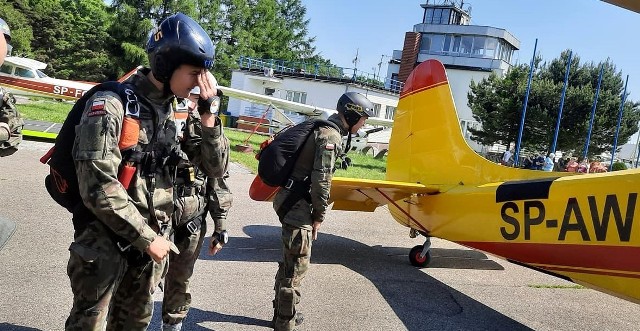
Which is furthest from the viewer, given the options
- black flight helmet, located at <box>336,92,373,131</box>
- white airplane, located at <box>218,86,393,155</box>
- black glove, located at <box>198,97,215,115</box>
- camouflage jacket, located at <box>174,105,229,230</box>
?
white airplane, located at <box>218,86,393,155</box>

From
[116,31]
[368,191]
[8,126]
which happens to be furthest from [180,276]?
[116,31]

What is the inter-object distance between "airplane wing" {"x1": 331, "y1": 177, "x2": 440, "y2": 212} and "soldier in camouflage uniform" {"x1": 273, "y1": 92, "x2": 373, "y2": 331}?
4.87 feet

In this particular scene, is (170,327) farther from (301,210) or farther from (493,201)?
(493,201)

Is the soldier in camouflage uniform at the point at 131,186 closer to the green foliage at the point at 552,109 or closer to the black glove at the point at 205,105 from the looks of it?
the black glove at the point at 205,105

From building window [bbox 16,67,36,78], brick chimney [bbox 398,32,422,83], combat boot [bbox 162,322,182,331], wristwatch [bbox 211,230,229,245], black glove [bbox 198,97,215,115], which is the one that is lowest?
combat boot [bbox 162,322,182,331]

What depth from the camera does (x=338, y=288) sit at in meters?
5.12

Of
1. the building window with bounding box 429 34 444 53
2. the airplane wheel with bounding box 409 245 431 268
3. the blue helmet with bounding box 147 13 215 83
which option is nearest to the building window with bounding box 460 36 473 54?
the building window with bounding box 429 34 444 53

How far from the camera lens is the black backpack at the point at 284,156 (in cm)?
398

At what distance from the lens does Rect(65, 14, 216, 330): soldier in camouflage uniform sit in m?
1.98

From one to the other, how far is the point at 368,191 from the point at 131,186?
4245 millimetres

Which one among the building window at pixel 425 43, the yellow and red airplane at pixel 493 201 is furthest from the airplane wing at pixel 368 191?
the building window at pixel 425 43

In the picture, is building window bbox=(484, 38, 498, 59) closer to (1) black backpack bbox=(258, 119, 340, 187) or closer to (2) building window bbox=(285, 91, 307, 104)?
(2) building window bbox=(285, 91, 307, 104)

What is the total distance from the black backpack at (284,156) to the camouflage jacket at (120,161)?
167cm

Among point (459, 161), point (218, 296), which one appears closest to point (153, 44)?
point (218, 296)
